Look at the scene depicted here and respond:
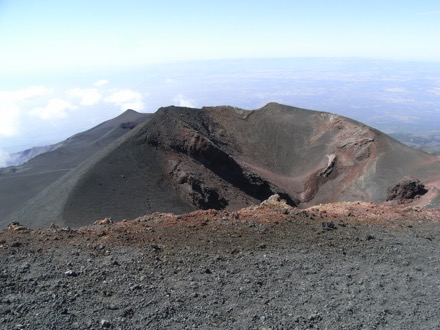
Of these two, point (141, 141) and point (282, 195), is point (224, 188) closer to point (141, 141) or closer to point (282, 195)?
point (282, 195)

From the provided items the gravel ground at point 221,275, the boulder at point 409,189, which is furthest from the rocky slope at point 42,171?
the boulder at point 409,189

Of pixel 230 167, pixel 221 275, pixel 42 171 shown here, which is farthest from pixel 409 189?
pixel 42 171

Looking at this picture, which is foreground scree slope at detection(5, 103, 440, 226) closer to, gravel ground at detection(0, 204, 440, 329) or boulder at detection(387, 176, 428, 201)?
boulder at detection(387, 176, 428, 201)

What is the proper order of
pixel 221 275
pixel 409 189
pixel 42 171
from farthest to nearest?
pixel 42 171 → pixel 409 189 → pixel 221 275

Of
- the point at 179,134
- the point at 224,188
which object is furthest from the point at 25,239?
the point at 179,134

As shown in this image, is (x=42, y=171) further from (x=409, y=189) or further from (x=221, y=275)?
(x=221, y=275)

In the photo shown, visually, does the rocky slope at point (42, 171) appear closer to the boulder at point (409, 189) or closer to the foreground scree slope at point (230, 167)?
the foreground scree slope at point (230, 167)

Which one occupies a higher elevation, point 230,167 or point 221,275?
point 221,275

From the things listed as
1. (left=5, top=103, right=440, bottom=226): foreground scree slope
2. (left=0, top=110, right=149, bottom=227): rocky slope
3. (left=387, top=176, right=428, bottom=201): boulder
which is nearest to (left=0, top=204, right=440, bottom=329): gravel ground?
(left=5, top=103, right=440, bottom=226): foreground scree slope
